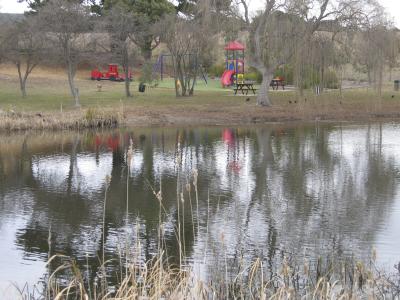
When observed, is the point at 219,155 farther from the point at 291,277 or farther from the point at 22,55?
the point at 22,55

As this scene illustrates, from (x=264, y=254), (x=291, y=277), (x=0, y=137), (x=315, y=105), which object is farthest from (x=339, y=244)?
(x=315, y=105)

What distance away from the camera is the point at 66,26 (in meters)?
33.8

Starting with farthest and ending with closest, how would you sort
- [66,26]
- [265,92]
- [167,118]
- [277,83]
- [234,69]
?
[234,69] < [277,83] < [265,92] < [66,26] < [167,118]

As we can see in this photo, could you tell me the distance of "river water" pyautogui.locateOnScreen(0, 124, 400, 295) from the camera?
11.5 m

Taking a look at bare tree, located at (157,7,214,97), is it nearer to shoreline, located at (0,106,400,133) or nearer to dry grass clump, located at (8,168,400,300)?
shoreline, located at (0,106,400,133)

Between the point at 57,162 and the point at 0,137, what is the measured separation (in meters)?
7.02

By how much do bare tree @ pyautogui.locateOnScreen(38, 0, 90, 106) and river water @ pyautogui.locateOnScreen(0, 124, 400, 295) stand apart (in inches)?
289

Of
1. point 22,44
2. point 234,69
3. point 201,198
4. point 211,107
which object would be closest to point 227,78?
point 234,69

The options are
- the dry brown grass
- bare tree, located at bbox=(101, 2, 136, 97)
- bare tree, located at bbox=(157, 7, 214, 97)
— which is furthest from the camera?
bare tree, located at bbox=(157, 7, 214, 97)

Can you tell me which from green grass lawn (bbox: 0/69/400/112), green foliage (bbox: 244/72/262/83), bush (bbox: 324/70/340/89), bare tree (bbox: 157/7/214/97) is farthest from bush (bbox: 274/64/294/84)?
bare tree (bbox: 157/7/214/97)

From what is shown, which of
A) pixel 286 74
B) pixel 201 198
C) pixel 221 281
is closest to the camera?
pixel 221 281

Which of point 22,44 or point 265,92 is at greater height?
point 22,44

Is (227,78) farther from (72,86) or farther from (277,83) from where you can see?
(72,86)

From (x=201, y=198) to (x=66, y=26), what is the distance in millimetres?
19985
